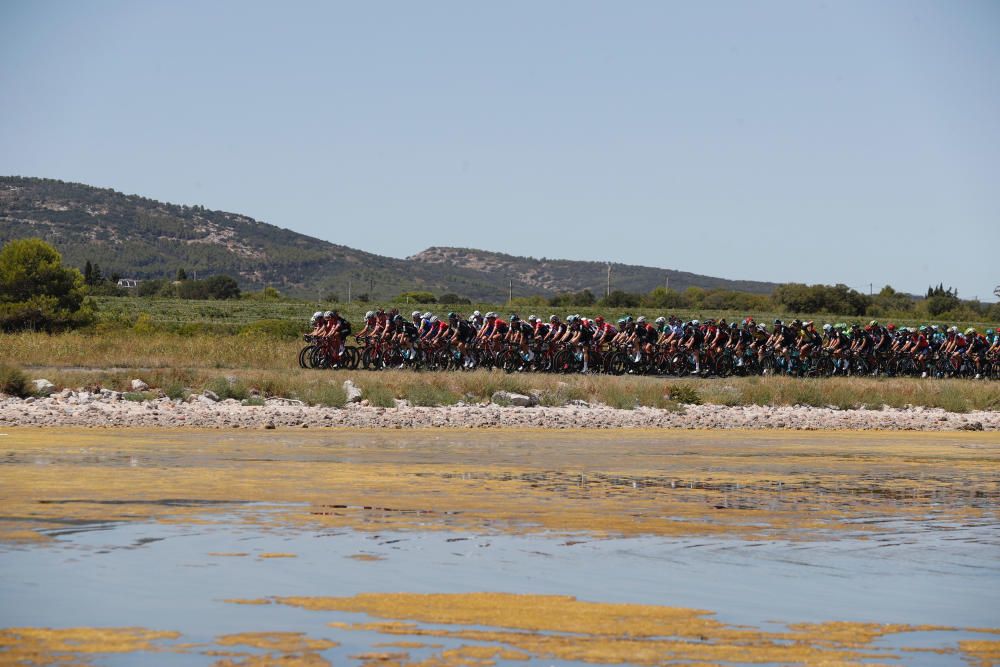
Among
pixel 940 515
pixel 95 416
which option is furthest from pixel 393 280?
pixel 940 515

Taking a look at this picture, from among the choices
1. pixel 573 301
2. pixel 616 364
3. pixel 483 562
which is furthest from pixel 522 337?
pixel 573 301

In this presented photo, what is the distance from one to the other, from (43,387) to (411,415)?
24.3ft

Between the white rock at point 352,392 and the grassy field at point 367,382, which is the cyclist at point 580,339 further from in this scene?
the white rock at point 352,392

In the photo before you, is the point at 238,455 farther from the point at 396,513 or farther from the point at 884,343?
the point at 884,343

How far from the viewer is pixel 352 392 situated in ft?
98.8

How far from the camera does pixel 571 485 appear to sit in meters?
16.0

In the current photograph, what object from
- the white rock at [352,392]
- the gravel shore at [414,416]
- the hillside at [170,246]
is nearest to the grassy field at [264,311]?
the white rock at [352,392]

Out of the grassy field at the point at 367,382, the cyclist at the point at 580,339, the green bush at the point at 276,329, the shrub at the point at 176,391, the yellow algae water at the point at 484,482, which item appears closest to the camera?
the yellow algae water at the point at 484,482

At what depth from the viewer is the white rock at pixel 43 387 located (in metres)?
Answer: 28.2

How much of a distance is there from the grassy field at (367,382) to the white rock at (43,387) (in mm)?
397

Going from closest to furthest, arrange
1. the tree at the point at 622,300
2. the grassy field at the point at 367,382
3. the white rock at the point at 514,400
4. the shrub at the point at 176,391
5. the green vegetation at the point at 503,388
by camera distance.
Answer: the shrub at the point at 176,391
the green vegetation at the point at 503,388
the grassy field at the point at 367,382
the white rock at the point at 514,400
the tree at the point at 622,300

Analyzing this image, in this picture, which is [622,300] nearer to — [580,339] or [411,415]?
[580,339]

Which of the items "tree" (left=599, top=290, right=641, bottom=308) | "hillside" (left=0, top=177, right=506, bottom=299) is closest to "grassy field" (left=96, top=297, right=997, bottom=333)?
"tree" (left=599, top=290, right=641, bottom=308)

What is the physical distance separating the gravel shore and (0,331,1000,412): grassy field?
0.84 metres
